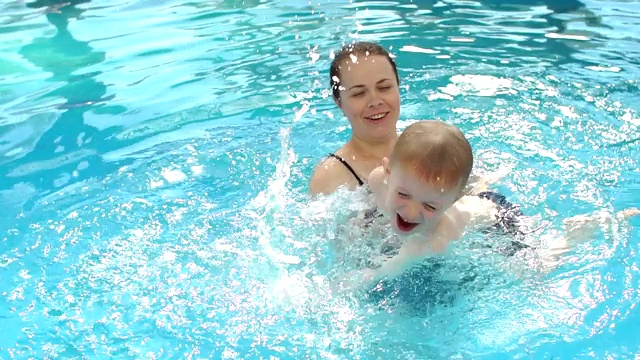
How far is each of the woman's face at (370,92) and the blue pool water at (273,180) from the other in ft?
1.49

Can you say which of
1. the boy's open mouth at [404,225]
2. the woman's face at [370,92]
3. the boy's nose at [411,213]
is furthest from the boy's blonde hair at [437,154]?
the woman's face at [370,92]

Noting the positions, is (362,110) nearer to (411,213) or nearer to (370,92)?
(370,92)

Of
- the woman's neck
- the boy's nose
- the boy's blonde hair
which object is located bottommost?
the woman's neck

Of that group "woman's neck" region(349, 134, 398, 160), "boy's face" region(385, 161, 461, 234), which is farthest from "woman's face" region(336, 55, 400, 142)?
"boy's face" region(385, 161, 461, 234)

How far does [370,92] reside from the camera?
11.1 feet

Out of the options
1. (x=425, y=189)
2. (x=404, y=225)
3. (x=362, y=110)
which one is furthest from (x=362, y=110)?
(x=425, y=189)

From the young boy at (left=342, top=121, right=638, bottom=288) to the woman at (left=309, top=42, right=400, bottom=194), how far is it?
41 cm

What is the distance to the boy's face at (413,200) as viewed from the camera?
99.4 inches

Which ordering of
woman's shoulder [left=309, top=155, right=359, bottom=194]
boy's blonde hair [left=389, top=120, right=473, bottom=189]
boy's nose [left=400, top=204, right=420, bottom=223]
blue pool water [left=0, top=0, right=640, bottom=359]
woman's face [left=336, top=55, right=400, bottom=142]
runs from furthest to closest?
woman's shoulder [left=309, top=155, right=359, bottom=194] < woman's face [left=336, top=55, right=400, bottom=142] < blue pool water [left=0, top=0, right=640, bottom=359] < boy's nose [left=400, top=204, right=420, bottom=223] < boy's blonde hair [left=389, top=120, right=473, bottom=189]

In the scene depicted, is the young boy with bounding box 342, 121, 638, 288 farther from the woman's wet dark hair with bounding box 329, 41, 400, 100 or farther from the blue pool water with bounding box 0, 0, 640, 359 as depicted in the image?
the woman's wet dark hair with bounding box 329, 41, 400, 100

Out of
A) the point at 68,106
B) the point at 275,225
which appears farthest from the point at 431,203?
the point at 68,106

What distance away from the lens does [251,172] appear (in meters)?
4.40

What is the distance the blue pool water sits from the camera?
2881mm

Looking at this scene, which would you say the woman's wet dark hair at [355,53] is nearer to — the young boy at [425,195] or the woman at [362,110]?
the woman at [362,110]
